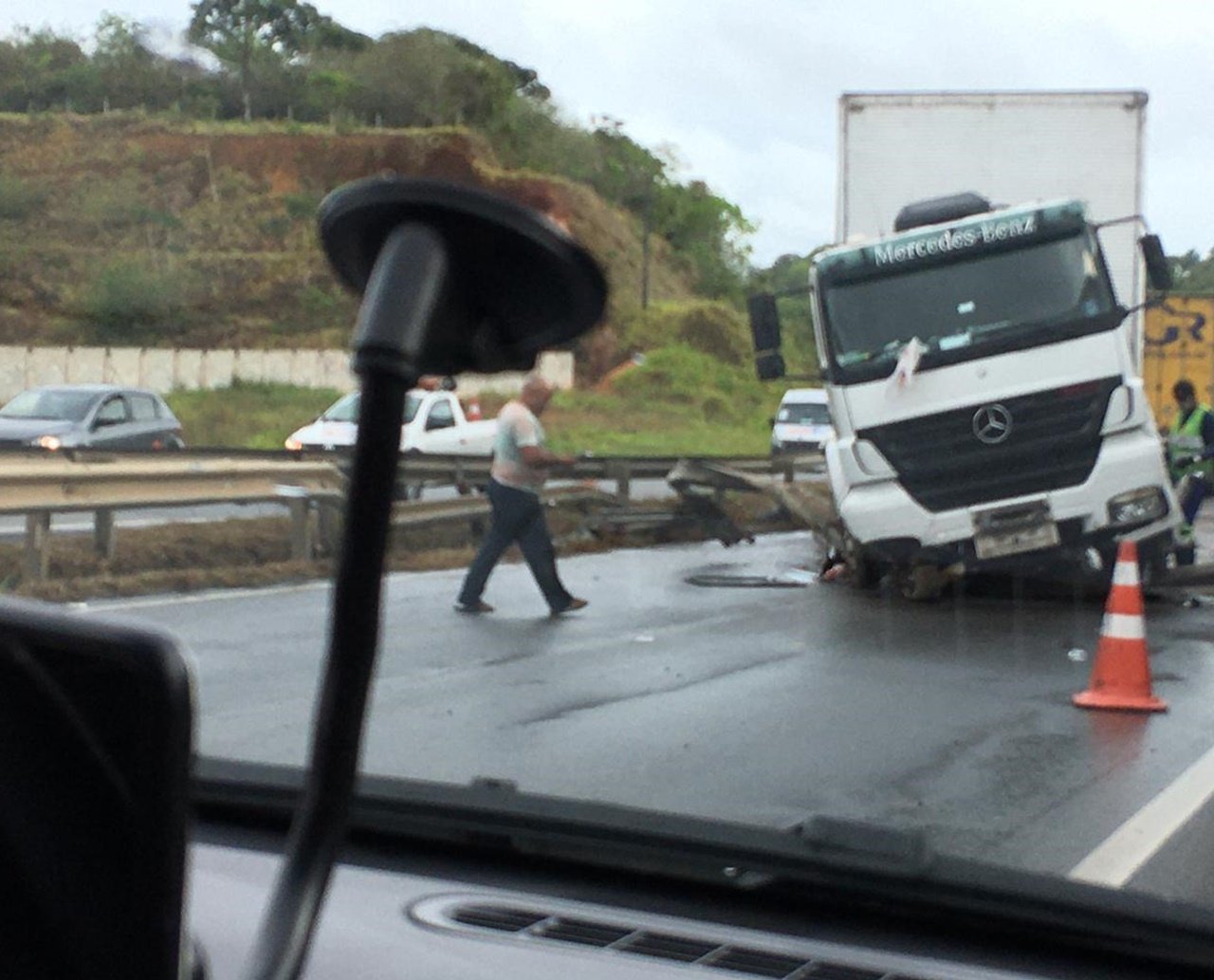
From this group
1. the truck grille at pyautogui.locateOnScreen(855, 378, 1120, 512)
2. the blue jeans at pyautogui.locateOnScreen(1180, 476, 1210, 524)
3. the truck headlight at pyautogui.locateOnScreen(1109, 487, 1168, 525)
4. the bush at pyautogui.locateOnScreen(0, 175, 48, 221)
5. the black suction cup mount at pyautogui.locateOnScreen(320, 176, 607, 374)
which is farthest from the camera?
the bush at pyautogui.locateOnScreen(0, 175, 48, 221)

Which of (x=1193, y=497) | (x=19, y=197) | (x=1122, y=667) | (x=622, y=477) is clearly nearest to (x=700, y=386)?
(x=1193, y=497)

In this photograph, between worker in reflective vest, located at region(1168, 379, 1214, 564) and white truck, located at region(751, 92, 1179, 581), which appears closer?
white truck, located at region(751, 92, 1179, 581)

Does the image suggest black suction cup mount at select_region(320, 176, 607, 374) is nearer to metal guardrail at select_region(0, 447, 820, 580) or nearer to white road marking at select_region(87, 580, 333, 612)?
metal guardrail at select_region(0, 447, 820, 580)

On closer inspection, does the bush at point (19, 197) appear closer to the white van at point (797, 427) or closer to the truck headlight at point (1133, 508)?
the white van at point (797, 427)

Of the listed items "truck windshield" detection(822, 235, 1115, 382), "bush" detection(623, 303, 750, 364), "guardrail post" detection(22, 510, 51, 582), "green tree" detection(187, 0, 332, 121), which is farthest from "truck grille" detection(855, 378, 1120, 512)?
"green tree" detection(187, 0, 332, 121)

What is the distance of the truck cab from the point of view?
14.1 m

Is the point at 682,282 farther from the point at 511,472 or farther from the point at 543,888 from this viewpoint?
the point at 543,888

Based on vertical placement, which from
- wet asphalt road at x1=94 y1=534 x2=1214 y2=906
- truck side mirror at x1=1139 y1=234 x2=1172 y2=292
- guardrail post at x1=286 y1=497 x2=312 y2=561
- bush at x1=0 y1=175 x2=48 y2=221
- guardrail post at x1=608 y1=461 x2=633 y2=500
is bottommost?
wet asphalt road at x1=94 y1=534 x2=1214 y2=906

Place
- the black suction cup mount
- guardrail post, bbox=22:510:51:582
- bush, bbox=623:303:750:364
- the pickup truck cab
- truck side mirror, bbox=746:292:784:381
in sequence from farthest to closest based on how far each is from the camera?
the pickup truck cab
truck side mirror, bbox=746:292:784:381
guardrail post, bbox=22:510:51:582
bush, bbox=623:303:750:364
the black suction cup mount

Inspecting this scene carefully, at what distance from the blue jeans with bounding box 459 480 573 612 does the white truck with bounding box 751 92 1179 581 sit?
6.98 feet

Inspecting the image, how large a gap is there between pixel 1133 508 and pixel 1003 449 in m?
1.01

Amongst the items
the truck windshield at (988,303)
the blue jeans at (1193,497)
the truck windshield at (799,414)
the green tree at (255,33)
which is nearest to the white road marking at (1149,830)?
the green tree at (255,33)

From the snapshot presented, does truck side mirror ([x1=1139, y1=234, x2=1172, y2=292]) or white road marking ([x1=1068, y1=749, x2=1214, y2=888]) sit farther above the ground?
truck side mirror ([x1=1139, y1=234, x2=1172, y2=292])

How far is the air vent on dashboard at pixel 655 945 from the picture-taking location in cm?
252
